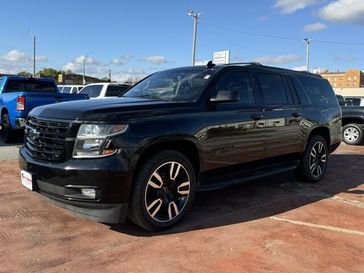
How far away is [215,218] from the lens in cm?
515

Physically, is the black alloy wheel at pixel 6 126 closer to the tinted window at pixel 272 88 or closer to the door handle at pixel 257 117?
the tinted window at pixel 272 88

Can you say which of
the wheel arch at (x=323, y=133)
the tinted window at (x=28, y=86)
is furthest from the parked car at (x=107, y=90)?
the wheel arch at (x=323, y=133)

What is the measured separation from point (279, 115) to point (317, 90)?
1772 mm

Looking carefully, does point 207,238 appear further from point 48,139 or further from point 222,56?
point 222,56

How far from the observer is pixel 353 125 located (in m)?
14.0

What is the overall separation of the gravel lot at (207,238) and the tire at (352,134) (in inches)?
317

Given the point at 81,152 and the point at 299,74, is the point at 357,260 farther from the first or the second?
the point at 299,74

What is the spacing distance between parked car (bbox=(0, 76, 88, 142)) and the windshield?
4669 mm

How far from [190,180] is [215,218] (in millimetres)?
663

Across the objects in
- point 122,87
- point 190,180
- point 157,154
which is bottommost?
point 190,180

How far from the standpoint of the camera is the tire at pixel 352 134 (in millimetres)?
13797

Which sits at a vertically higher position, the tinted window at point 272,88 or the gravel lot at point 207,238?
the tinted window at point 272,88

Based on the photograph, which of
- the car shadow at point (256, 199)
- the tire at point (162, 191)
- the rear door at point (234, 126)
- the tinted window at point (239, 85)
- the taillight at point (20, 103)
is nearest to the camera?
the tire at point (162, 191)

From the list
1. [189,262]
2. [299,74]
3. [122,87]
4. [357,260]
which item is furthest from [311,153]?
[122,87]
